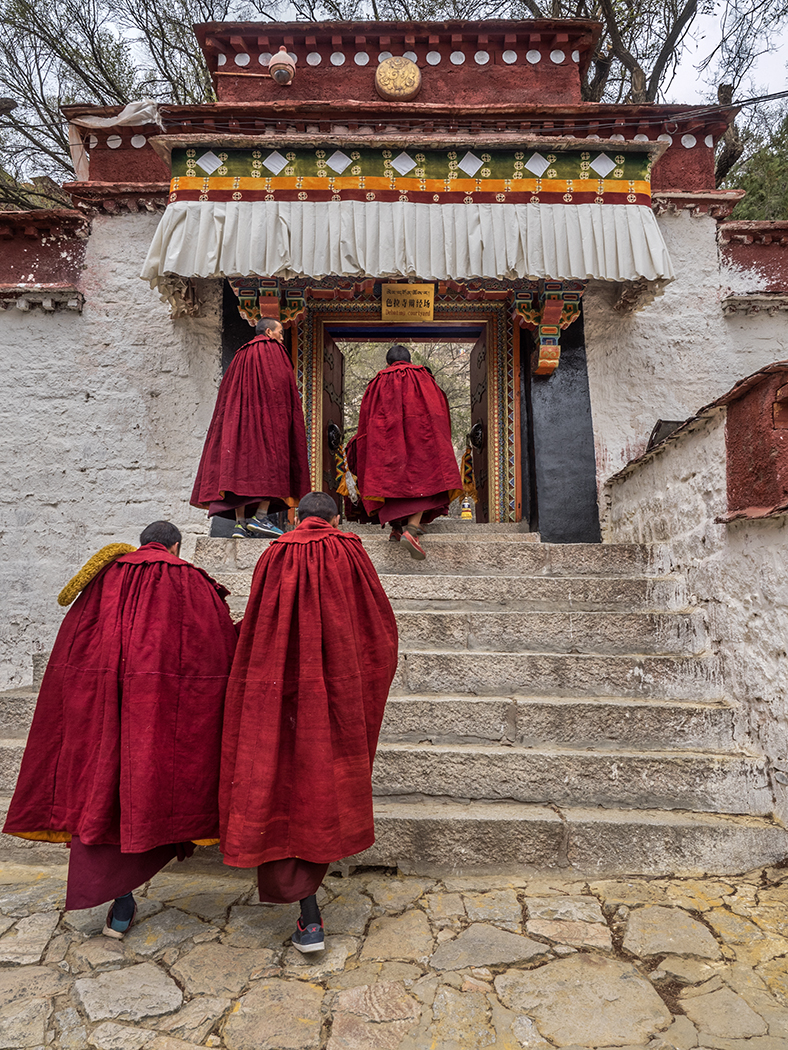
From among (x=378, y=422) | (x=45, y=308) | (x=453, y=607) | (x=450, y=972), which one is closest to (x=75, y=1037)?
(x=450, y=972)

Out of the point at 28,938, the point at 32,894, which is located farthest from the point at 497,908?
the point at 32,894

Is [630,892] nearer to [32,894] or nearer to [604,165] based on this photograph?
[32,894]

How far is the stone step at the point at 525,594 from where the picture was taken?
3.67m

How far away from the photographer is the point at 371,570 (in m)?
2.38

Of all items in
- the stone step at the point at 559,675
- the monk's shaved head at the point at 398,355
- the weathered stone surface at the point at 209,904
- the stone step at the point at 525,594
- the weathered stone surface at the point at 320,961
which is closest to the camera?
the weathered stone surface at the point at 320,961

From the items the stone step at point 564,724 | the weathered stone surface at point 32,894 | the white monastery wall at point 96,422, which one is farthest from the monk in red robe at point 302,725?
the white monastery wall at point 96,422

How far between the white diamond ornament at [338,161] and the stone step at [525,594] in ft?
10.3

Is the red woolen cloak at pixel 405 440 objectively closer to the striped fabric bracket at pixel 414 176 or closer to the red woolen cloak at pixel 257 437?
the red woolen cloak at pixel 257 437

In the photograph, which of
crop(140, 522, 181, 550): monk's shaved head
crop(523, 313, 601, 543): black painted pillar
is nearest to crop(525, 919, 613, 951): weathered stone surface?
crop(140, 522, 181, 550): monk's shaved head

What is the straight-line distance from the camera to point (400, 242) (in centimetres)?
480

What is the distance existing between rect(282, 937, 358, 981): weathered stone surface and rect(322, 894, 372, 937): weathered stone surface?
0.19ft

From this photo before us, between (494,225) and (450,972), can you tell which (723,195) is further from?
(450,972)

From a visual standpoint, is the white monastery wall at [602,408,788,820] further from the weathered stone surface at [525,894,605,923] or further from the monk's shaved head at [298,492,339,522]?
the monk's shaved head at [298,492,339,522]

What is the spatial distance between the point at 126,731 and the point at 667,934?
185cm
